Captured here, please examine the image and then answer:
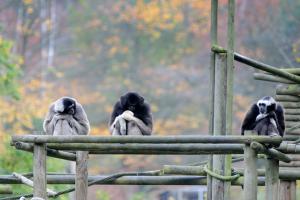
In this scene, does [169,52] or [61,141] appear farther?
[169,52]

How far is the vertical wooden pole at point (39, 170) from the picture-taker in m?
10.7

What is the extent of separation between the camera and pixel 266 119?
1286 cm

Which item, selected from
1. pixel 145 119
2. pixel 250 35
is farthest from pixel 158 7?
pixel 145 119

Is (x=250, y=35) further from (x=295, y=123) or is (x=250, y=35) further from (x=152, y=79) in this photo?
(x=295, y=123)

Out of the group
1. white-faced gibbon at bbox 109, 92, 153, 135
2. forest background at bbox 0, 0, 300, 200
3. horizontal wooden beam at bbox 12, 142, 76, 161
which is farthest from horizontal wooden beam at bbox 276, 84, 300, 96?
forest background at bbox 0, 0, 300, 200

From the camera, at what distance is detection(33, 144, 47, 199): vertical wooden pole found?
1070 cm

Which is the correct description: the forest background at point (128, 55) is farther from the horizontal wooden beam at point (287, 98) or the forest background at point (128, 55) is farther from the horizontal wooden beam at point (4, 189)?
the horizontal wooden beam at point (4, 189)

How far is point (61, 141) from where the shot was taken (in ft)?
34.6

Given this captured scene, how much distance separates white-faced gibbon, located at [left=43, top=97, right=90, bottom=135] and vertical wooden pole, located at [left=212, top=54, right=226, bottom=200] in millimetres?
1993

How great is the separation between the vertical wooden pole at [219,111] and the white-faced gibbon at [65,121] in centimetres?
199

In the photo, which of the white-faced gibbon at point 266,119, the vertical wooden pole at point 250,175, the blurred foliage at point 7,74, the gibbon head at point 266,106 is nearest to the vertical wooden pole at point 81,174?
the vertical wooden pole at point 250,175

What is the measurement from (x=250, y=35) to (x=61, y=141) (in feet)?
70.7

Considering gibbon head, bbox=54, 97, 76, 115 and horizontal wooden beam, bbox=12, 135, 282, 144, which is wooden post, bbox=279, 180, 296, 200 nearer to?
gibbon head, bbox=54, 97, 76, 115

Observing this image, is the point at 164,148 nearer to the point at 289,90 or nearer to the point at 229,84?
the point at 229,84
